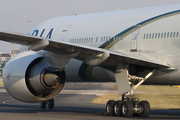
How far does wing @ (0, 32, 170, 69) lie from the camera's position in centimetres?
1263

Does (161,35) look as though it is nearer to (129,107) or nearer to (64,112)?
(129,107)

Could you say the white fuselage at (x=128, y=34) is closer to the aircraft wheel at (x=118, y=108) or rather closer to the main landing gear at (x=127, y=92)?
the main landing gear at (x=127, y=92)

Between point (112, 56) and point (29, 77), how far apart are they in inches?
178

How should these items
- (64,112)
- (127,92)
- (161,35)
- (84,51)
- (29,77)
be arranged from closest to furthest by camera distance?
1. (84,51)
2. (161,35)
3. (127,92)
4. (29,77)
5. (64,112)

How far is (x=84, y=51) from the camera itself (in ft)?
44.5

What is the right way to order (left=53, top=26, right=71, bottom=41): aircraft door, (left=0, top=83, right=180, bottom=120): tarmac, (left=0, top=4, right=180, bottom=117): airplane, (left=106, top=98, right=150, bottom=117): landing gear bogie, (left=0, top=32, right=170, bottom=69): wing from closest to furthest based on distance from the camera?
(left=0, top=32, right=170, bottom=69): wing → (left=0, top=4, right=180, bottom=117): airplane → (left=106, top=98, right=150, bottom=117): landing gear bogie → (left=0, top=83, right=180, bottom=120): tarmac → (left=53, top=26, right=71, bottom=41): aircraft door

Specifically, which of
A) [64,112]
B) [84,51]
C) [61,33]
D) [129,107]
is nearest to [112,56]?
[84,51]

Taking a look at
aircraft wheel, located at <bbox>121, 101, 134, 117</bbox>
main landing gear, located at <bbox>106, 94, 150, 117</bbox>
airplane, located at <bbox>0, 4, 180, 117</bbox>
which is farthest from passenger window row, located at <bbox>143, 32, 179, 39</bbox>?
aircraft wheel, located at <bbox>121, 101, 134, 117</bbox>

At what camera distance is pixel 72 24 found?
1869 centimetres

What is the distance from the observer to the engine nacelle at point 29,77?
1622 centimetres

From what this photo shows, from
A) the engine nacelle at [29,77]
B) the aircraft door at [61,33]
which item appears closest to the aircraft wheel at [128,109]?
the engine nacelle at [29,77]

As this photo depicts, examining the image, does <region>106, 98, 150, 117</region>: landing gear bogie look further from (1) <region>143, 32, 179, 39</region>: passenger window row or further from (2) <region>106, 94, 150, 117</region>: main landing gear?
(1) <region>143, 32, 179, 39</region>: passenger window row

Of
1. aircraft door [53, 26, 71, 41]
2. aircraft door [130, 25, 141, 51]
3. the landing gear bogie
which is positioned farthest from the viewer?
aircraft door [53, 26, 71, 41]

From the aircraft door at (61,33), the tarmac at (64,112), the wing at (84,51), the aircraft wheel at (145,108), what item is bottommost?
the tarmac at (64,112)
